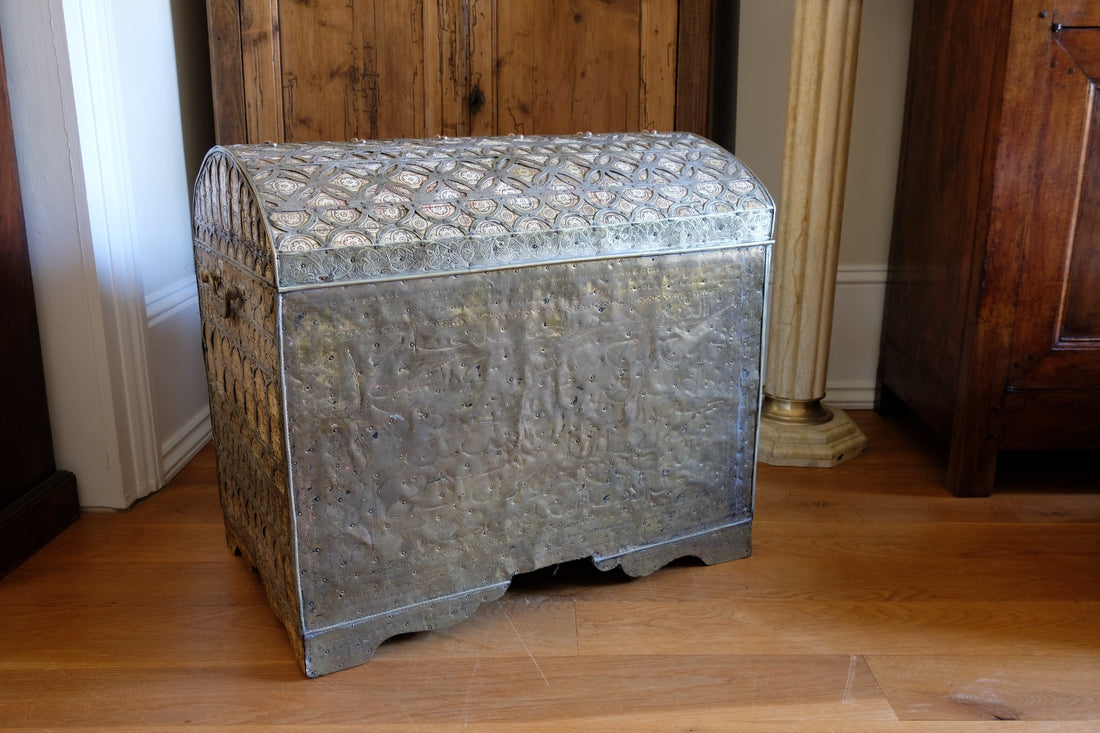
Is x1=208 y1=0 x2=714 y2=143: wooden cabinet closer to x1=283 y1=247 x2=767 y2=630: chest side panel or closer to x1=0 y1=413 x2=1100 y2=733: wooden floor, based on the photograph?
x1=283 y1=247 x2=767 y2=630: chest side panel

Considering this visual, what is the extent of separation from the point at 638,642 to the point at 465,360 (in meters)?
0.50

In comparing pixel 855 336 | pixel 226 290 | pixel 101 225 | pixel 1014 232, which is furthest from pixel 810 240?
pixel 101 225

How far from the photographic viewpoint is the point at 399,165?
54.4 inches

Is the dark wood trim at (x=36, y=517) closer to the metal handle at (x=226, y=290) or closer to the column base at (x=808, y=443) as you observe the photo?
the metal handle at (x=226, y=290)

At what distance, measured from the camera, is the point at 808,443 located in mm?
2127

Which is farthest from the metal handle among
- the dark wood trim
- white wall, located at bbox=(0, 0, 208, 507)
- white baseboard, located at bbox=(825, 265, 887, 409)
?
white baseboard, located at bbox=(825, 265, 887, 409)

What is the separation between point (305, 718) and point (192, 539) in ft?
2.09

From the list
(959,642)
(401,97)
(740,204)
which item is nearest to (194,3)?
(401,97)

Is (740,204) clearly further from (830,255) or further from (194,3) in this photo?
(194,3)

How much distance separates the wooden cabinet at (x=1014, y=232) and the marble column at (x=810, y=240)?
22 cm

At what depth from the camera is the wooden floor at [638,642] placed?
4.08ft

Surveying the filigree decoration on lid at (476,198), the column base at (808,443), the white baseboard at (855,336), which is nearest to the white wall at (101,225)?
the filigree decoration on lid at (476,198)

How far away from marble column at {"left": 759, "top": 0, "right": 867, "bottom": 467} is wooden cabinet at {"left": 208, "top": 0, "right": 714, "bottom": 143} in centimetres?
27

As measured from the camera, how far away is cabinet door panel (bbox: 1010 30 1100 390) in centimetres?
174
